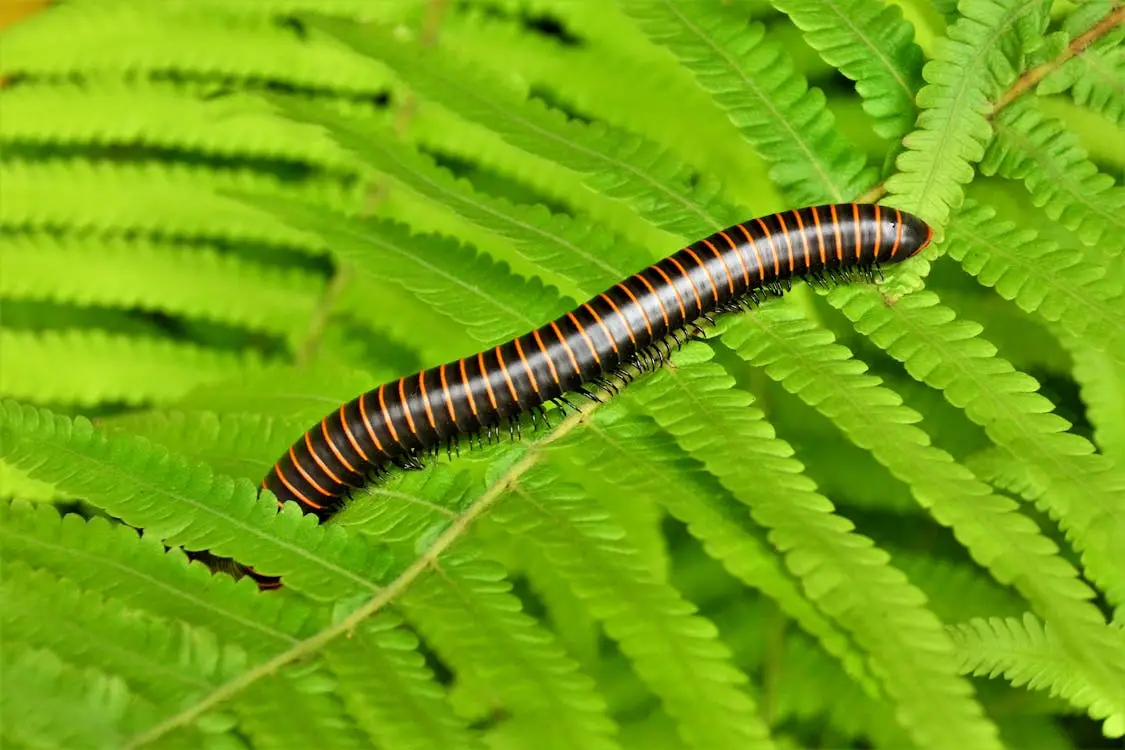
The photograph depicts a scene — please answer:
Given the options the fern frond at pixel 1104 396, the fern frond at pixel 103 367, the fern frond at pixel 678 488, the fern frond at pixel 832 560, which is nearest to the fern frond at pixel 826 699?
the fern frond at pixel 678 488

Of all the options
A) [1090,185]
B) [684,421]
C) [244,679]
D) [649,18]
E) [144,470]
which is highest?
[649,18]

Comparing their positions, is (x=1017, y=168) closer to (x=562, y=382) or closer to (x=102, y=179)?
(x=562, y=382)

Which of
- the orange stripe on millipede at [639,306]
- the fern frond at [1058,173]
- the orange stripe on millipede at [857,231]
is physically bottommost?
the orange stripe on millipede at [639,306]

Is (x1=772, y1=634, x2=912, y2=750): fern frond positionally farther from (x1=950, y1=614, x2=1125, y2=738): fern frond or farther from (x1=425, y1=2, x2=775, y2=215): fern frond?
(x1=425, y1=2, x2=775, y2=215): fern frond

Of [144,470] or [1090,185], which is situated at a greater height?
[1090,185]

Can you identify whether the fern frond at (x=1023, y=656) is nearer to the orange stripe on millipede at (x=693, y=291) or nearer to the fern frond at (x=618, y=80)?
the orange stripe on millipede at (x=693, y=291)

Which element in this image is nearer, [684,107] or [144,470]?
[144,470]

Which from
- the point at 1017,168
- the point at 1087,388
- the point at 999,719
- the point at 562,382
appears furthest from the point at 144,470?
the point at 999,719
